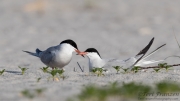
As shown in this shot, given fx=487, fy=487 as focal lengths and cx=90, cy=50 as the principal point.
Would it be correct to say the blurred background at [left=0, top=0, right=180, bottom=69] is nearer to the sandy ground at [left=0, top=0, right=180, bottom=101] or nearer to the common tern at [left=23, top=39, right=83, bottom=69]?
the sandy ground at [left=0, top=0, right=180, bottom=101]

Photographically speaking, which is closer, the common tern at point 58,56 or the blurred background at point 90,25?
the common tern at point 58,56

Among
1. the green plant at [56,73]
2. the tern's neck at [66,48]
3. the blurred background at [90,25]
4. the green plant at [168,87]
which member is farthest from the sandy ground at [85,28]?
the green plant at [168,87]

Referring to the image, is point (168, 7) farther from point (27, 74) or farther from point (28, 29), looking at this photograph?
point (27, 74)

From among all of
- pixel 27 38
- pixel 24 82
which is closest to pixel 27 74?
pixel 24 82

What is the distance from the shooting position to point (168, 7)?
12922 mm

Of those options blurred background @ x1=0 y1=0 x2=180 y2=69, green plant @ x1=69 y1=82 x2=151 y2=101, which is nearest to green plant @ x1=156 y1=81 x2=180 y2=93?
green plant @ x1=69 y1=82 x2=151 y2=101

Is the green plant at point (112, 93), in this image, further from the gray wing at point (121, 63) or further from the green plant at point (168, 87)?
the gray wing at point (121, 63)

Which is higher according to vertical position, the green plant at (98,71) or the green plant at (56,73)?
the green plant at (98,71)

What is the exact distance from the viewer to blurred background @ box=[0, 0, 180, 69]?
8971mm

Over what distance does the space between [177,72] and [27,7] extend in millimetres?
7952

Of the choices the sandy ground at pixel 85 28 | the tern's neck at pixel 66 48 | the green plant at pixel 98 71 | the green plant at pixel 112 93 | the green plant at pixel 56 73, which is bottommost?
the green plant at pixel 112 93

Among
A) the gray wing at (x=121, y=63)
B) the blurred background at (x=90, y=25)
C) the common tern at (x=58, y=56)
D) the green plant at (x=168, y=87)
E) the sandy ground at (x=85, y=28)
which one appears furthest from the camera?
the blurred background at (x=90, y=25)

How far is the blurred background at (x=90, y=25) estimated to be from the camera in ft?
29.4

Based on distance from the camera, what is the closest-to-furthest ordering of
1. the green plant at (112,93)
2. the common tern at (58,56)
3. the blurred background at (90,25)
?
the green plant at (112,93), the common tern at (58,56), the blurred background at (90,25)
